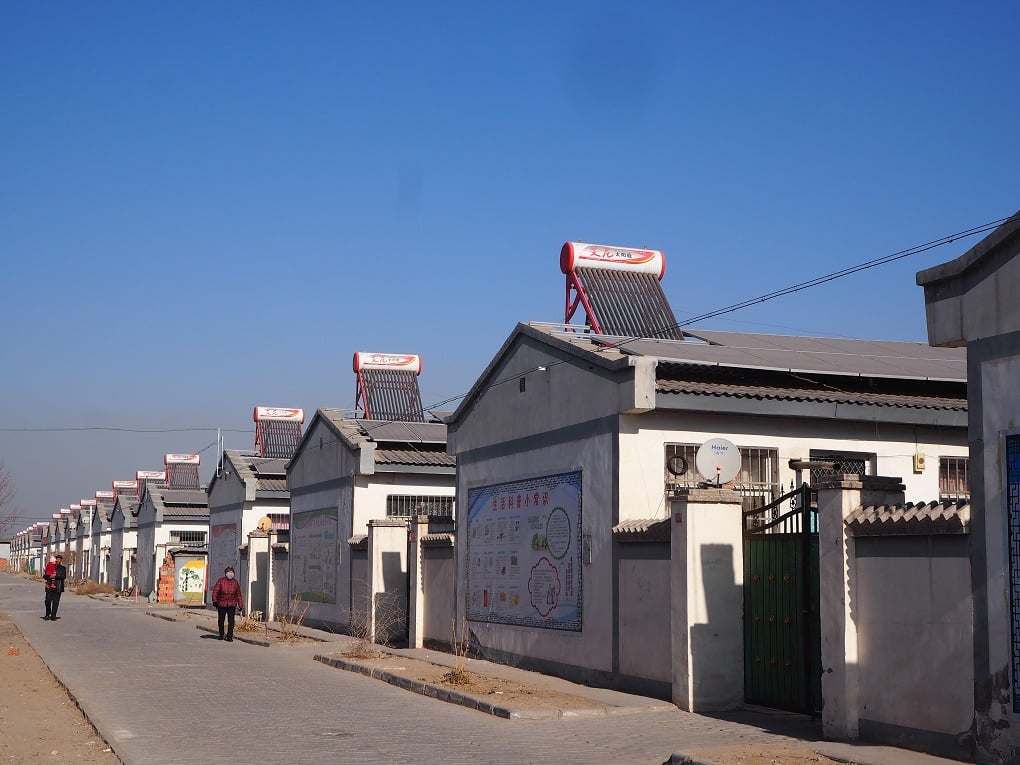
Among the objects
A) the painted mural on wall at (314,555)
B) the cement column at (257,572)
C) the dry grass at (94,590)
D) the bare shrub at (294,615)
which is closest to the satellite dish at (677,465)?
the bare shrub at (294,615)

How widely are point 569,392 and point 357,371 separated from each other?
67.0 feet

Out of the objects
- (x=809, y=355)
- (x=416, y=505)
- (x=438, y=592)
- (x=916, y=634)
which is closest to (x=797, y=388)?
(x=809, y=355)

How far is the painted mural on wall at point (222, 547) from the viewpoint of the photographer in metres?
41.6

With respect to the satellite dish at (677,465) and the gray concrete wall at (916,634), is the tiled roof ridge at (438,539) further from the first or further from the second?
the gray concrete wall at (916,634)

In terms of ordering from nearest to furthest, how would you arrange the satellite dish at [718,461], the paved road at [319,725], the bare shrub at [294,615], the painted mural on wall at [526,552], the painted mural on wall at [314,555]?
1. the paved road at [319,725]
2. the satellite dish at [718,461]
3. the painted mural on wall at [526,552]
4. the bare shrub at [294,615]
5. the painted mural on wall at [314,555]

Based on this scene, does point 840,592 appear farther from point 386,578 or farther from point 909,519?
point 386,578

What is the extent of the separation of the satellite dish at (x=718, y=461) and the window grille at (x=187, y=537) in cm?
4618

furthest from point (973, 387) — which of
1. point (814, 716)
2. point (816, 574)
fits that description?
point (814, 716)

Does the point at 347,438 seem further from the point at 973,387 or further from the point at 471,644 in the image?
the point at 973,387

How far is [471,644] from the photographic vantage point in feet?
70.5

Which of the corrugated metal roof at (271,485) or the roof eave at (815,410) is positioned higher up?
the roof eave at (815,410)

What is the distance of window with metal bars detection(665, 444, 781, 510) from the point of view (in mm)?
→ 16859

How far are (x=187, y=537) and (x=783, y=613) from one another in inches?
1893

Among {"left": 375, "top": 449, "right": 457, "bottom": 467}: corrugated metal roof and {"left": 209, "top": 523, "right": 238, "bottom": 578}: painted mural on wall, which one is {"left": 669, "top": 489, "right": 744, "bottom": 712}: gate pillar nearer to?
{"left": 375, "top": 449, "right": 457, "bottom": 467}: corrugated metal roof
